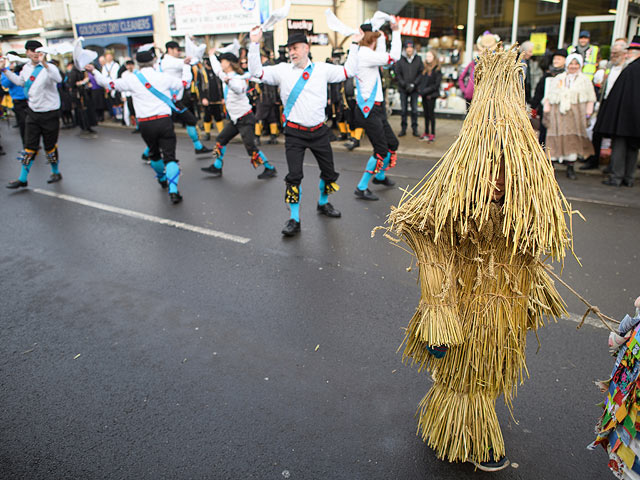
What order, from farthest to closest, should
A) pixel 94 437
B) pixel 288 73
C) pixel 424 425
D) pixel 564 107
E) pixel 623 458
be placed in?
pixel 564 107 < pixel 288 73 < pixel 94 437 < pixel 424 425 < pixel 623 458

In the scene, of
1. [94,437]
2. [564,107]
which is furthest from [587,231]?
[94,437]

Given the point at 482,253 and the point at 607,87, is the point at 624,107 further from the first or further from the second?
the point at 482,253

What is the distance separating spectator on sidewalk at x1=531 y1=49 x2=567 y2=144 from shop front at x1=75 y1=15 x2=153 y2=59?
657 inches

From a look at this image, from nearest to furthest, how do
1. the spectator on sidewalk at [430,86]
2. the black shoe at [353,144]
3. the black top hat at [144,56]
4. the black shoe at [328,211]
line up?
the black shoe at [328,211] < the black top hat at [144,56] < the black shoe at [353,144] < the spectator on sidewalk at [430,86]

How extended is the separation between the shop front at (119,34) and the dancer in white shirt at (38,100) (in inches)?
529

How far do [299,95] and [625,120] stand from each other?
4.87 metres

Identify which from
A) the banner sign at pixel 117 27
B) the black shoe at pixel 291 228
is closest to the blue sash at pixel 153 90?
the black shoe at pixel 291 228

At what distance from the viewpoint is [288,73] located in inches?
219

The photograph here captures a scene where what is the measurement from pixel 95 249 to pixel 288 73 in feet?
9.72

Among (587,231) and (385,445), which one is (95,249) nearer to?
(385,445)

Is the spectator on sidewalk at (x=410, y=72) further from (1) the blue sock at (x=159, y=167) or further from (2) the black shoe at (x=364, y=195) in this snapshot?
(1) the blue sock at (x=159, y=167)

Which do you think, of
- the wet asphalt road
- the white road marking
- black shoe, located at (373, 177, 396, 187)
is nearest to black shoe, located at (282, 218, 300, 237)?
the wet asphalt road

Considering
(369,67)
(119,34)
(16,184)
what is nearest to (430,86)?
(369,67)

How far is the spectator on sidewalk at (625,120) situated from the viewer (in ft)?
23.2
